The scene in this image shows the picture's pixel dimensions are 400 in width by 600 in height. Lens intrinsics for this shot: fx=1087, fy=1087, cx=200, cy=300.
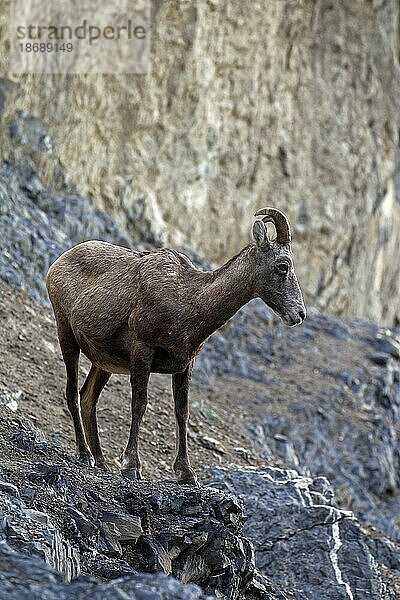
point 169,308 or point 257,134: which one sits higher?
point 257,134

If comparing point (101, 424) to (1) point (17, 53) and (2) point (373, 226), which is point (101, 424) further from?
(2) point (373, 226)

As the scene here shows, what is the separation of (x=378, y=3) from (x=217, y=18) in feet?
23.7

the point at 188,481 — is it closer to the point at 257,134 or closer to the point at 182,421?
the point at 182,421

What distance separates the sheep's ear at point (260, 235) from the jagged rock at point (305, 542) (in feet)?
10.0

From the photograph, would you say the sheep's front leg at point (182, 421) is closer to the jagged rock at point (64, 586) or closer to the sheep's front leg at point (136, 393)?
the sheep's front leg at point (136, 393)

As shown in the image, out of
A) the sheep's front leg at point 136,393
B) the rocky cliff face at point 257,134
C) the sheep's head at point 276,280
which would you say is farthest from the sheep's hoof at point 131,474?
the rocky cliff face at point 257,134

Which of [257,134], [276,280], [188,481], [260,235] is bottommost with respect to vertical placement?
[188,481]

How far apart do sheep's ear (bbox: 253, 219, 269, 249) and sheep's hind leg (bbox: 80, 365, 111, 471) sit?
1.94m

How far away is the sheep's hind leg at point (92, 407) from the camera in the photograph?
9578mm

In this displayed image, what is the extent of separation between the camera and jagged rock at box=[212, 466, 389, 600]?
1009 centimetres

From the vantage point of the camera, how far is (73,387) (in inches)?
372

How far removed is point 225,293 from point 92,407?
70.9 inches

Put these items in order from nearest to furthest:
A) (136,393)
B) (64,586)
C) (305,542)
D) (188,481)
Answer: (64,586) < (136,393) < (188,481) < (305,542)

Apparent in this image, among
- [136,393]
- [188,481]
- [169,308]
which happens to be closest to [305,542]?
[188,481]
